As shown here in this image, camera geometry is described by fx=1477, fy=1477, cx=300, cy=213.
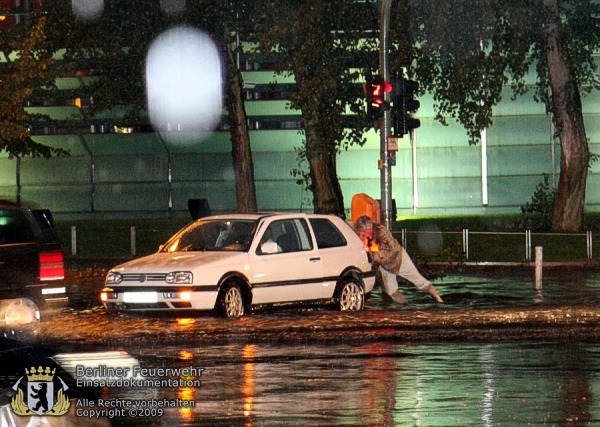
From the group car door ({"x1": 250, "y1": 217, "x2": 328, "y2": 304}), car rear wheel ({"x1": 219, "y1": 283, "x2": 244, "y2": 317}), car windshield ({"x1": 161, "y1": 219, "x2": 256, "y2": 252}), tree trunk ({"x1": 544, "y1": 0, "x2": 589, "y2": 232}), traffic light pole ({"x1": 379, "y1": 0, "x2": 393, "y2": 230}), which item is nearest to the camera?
car rear wheel ({"x1": 219, "y1": 283, "x2": 244, "y2": 317})

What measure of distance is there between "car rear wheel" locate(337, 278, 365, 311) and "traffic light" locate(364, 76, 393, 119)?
526 cm

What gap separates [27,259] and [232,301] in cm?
360

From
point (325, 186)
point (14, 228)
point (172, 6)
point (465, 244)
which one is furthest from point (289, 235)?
point (325, 186)

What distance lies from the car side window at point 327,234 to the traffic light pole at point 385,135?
143 inches

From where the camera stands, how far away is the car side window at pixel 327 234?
69.0 ft

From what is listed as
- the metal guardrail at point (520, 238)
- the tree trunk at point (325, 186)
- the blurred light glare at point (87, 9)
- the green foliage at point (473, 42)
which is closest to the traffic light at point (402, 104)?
the metal guardrail at point (520, 238)

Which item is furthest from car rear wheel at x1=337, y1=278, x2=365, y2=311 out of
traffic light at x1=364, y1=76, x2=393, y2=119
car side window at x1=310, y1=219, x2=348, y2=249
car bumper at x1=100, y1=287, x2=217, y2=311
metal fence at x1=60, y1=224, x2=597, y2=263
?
metal fence at x1=60, y1=224, x2=597, y2=263

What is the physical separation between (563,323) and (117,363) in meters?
9.67

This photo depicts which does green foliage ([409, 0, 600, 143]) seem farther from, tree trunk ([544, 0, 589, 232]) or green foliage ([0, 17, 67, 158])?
green foliage ([0, 17, 67, 158])

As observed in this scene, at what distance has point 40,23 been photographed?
35.1 meters

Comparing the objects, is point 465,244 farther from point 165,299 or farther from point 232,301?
point 165,299

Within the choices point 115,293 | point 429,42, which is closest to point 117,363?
point 115,293

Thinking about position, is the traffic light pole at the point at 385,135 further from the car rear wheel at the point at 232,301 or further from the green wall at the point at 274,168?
the green wall at the point at 274,168
